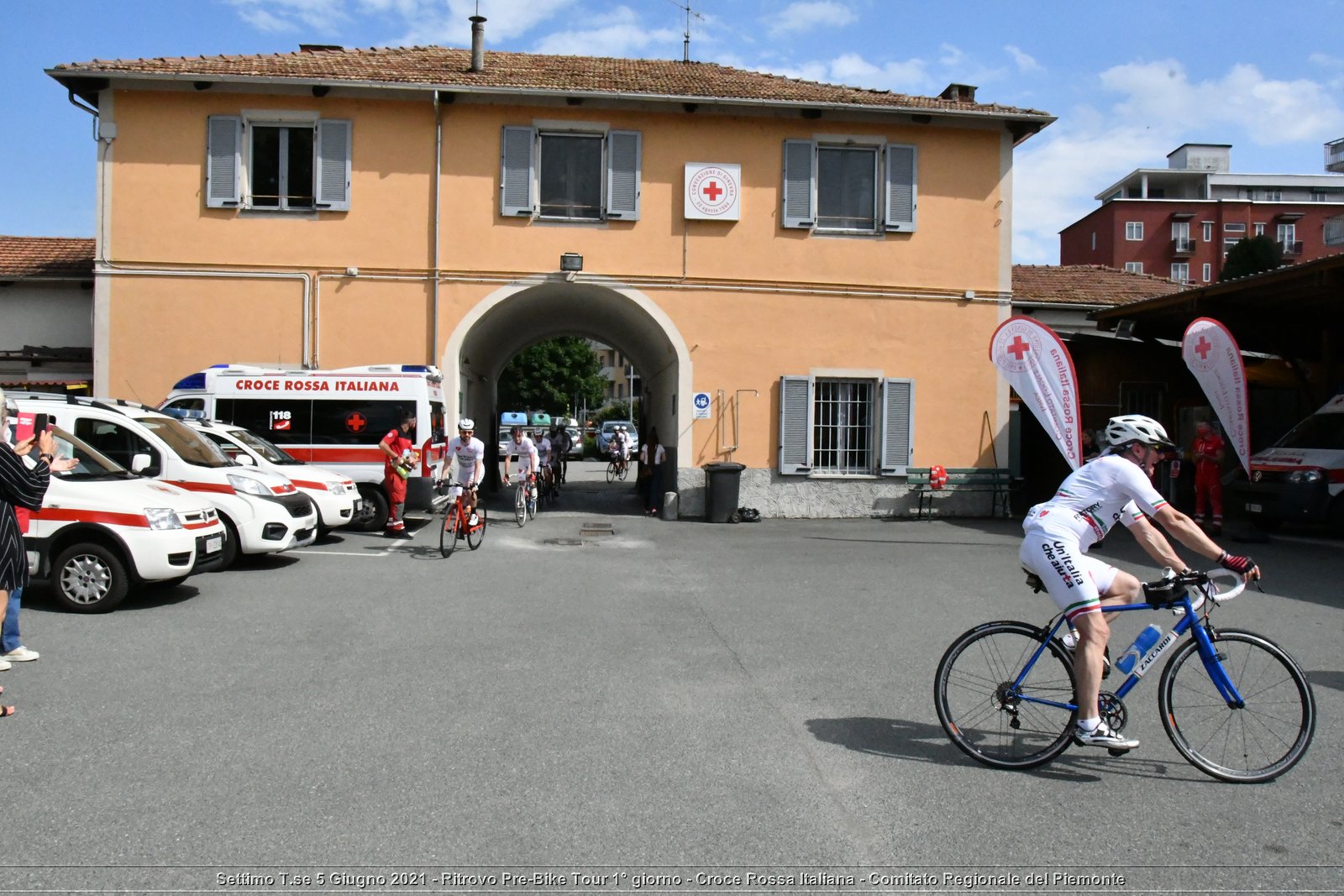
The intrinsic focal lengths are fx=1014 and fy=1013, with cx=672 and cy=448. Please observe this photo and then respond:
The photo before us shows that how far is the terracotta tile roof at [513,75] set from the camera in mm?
16984

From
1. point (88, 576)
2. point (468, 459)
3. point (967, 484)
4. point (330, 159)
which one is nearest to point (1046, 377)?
point (967, 484)

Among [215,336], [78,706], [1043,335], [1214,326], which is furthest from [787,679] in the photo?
[215,336]

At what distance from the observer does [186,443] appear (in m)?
11.2

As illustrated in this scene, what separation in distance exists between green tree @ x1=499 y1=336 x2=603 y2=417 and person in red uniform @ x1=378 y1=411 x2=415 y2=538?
1757 inches

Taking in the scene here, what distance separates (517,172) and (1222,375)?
11817 millimetres

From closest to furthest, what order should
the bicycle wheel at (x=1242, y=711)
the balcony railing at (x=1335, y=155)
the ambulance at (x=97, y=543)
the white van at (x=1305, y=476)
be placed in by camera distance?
the bicycle wheel at (x=1242, y=711) < the ambulance at (x=97, y=543) < the white van at (x=1305, y=476) < the balcony railing at (x=1335, y=155)

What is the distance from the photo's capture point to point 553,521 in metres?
17.2

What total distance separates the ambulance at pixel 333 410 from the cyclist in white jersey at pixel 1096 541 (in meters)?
11.4

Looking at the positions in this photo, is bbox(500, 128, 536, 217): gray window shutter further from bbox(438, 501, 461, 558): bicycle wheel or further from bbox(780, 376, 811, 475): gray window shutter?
bbox(438, 501, 461, 558): bicycle wheel

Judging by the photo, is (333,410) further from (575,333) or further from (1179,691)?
(1179,691)

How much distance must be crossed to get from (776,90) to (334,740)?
1592 centimetres

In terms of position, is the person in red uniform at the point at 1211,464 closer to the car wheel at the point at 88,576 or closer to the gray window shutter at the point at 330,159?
the car wheel at the point at 88,576

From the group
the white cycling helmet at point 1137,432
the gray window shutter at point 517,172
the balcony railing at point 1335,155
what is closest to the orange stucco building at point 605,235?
the gray window shutter at point 517,172

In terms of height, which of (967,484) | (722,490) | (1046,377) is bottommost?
(722,490)
